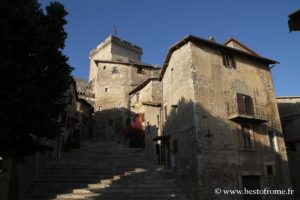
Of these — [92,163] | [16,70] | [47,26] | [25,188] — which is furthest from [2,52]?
[92,163]

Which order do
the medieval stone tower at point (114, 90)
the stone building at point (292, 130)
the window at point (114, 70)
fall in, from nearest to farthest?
the stone building at point (292, 130) → the medieval stone tower at point (114, 90) → the window at point (114, 70)

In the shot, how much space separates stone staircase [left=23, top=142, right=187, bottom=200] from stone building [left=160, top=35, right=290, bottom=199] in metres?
1.74

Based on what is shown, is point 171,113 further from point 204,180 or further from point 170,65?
point 204,180

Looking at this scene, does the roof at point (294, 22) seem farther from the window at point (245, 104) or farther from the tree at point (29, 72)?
the window at point (245, 104)

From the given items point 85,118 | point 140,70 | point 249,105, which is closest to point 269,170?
point 249,105

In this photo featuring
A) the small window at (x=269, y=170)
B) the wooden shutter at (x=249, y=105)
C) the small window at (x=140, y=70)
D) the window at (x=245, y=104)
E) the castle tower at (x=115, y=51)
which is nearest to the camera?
the small window at (x=269, y=170)

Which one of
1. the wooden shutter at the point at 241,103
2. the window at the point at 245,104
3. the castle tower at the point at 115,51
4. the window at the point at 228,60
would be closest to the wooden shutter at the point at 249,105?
the window at the point at 245,104

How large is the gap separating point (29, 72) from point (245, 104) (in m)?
15.2

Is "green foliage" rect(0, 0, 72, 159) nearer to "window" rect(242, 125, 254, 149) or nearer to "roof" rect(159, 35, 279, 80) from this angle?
"roof" rect(159, 35, 279, 80)

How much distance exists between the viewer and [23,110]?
9117mm

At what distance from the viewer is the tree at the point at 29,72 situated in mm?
7934

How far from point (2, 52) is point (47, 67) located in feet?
9.06

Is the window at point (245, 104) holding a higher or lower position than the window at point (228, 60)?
lower

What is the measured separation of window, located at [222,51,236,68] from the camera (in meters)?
20.1
